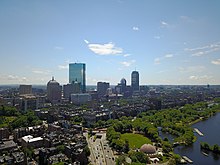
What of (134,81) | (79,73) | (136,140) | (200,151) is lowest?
(200,151)

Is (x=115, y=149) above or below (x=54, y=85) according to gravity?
below

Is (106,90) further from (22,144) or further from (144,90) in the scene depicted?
(22,144)

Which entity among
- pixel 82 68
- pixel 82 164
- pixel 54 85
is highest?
pixel 82 68

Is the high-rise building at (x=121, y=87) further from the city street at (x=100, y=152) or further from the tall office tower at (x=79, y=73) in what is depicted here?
the city street at (x=100, y=152)

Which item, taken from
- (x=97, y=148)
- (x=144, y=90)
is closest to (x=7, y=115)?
(x=97, y=148)

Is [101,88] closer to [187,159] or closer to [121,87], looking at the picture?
[121,87]

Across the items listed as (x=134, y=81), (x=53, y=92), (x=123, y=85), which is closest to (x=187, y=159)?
(x=53, y=92)

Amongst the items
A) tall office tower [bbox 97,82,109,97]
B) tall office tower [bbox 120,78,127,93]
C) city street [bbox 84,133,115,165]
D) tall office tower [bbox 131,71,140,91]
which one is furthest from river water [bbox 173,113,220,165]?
tall office tower [bbox 131,71,140,91]

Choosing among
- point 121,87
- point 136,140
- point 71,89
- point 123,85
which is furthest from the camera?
point 123,85
